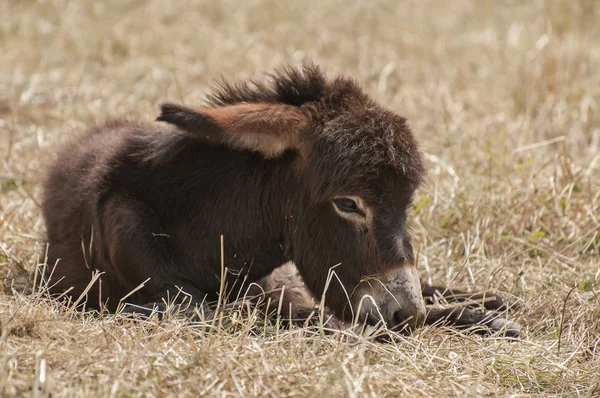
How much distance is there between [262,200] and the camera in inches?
172

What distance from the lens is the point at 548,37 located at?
841 cm

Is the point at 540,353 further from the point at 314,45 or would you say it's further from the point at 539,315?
the point at 314,45

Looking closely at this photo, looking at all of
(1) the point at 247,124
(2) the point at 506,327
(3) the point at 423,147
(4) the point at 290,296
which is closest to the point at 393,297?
(2) the point at 506,327

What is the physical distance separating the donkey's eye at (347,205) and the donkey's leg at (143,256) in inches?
34.4

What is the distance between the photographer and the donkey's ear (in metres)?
4.08

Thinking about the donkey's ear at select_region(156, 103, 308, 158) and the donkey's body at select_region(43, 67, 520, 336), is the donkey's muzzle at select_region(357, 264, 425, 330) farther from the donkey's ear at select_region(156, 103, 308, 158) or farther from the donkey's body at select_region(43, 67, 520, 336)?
the donkey's ear at select_region(156, 103, 308, 158)

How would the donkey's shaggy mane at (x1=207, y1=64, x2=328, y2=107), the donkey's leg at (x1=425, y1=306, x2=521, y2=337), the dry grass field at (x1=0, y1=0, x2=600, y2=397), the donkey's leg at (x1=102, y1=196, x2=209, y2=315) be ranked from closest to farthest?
1. the dry grass field at (x1=0, y1=0, x2=600, y2=397)
2. the donkey's leg at (x1=102, y1=196, x2=209, y2=315)
3. the donkey's shaggy mane at (x1=207, y1=64, x2=328, y2=107)
4. the donkey's leg at (x1=425, y1=306, x2=521, y2=337)

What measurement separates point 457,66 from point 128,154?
5.96 metres

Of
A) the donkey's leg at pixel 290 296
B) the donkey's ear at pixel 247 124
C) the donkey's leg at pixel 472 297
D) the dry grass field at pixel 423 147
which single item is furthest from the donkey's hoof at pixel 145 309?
the donkey's leg at pixel 472 297

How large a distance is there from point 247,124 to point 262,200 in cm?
44

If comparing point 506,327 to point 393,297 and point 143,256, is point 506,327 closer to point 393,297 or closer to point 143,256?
point 393,297

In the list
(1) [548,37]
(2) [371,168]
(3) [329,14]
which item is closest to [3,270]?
(2) [371,168]

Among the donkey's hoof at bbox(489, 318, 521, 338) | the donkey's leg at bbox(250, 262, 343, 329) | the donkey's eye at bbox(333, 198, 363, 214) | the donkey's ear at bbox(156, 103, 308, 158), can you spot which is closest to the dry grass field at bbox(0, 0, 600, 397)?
the donkey's hoof at bbox(489, 318, 521, 338)

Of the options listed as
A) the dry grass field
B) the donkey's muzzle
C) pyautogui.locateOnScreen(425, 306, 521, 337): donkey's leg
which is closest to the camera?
the dry grass field
